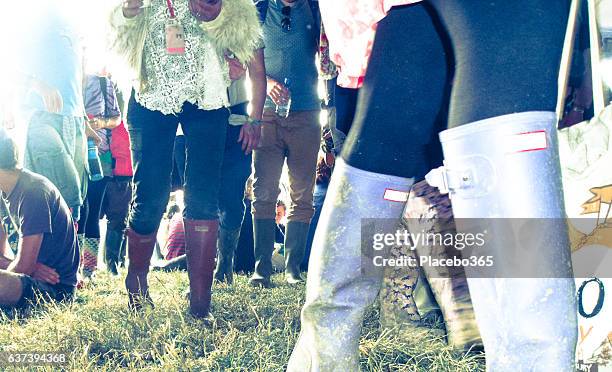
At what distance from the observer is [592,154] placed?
6.51 feet

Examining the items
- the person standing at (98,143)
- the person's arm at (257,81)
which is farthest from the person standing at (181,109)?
the person standing at (98,143)

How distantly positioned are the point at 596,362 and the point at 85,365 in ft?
5.80

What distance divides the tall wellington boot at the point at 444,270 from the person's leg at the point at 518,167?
104 centimetres

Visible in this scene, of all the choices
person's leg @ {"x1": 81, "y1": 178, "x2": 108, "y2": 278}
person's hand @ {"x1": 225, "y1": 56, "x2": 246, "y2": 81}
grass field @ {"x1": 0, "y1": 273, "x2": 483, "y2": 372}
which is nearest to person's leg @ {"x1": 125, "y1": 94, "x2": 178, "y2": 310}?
grass field @ {"x1": 0, "y1": 273, "x2": 483, "y2": 372}

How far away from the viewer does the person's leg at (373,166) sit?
51.5 inches

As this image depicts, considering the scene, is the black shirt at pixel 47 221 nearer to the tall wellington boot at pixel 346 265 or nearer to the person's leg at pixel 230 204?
the person's leg at pixel 230 204

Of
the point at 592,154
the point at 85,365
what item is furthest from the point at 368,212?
the point at 85,365

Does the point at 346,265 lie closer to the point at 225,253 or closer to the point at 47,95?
the point at 225,253

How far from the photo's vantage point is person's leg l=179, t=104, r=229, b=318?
2.83m

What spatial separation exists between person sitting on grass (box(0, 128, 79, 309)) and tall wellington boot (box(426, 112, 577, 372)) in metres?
2.80

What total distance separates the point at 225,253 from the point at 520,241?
9.84 feet

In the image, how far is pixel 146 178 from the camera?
2857mm

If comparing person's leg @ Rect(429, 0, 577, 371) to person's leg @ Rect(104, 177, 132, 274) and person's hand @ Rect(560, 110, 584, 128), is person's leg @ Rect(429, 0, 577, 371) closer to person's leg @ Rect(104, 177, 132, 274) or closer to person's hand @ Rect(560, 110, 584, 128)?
person's hand @ Rect(560, 110, 584, 128)

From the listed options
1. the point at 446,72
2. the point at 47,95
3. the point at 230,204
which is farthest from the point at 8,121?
the point at 446,72
